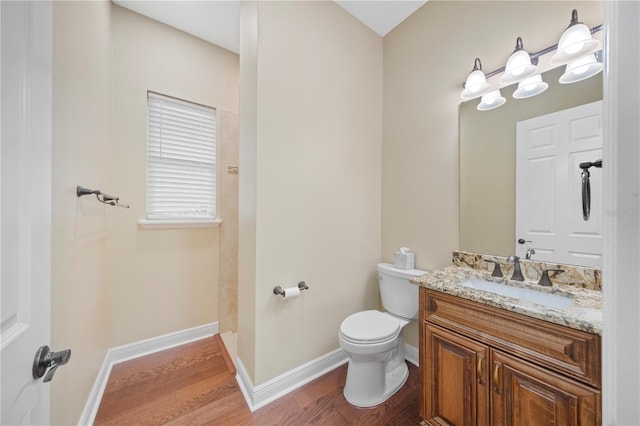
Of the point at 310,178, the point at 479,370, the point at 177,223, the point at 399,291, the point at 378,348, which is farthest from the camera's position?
the point at 177,223

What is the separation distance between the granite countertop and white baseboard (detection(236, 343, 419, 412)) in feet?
3.01

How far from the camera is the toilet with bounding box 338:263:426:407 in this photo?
4.73 ft

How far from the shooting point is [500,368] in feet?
3.32

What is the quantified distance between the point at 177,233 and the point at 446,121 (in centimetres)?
239

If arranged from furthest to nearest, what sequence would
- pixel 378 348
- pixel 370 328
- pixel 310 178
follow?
1. pixel 310 178
2. pixel 370 328
3. pixel 378 348

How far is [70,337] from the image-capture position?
1.09 meters

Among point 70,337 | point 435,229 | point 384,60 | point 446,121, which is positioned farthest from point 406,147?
point 70,337

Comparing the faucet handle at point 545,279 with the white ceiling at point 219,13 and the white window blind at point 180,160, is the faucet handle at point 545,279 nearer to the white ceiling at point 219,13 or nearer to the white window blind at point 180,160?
the white ceiling at point 219,13

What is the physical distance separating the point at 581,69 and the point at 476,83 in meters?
0.46

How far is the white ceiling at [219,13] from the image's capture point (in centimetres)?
183

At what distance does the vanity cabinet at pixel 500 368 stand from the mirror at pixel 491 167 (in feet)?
1.94

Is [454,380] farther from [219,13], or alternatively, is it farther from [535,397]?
[219,13]

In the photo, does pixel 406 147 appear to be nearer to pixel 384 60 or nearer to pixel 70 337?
pixel 384 60

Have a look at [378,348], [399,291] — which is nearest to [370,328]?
[378,348]
